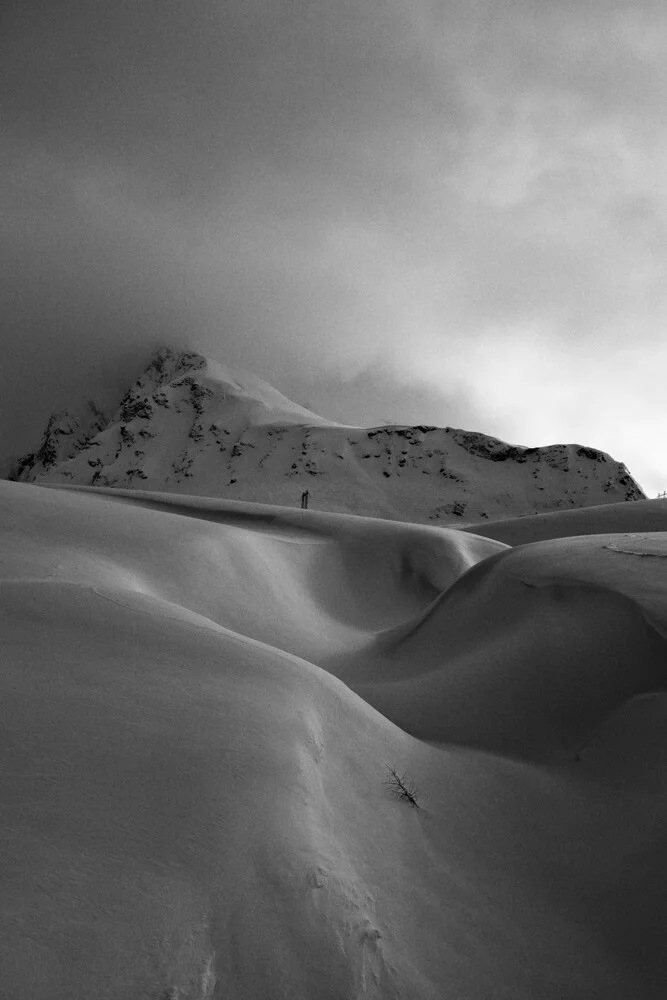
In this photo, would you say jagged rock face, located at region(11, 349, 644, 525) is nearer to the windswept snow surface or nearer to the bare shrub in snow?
the windswept snow surface

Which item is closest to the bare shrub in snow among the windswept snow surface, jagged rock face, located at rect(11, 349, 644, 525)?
the windswept snow surface

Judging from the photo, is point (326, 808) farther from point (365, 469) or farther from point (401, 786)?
point (365, 469)

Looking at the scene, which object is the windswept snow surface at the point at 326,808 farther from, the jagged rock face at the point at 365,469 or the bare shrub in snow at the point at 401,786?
the jagged rock face at the point at 365,469

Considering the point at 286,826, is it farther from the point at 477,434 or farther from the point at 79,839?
the point at 477,434

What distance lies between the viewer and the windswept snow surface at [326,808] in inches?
53.2

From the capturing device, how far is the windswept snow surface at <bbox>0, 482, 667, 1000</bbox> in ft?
4.43

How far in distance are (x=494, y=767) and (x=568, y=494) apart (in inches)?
2174

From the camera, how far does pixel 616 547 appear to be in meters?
4.48

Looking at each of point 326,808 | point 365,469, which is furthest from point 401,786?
point 365,469

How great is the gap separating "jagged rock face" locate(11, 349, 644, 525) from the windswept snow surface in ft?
158

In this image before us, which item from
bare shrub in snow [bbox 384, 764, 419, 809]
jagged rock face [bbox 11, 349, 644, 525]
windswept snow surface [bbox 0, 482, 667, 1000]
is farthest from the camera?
jagged rock face [bbox 11, 349, 644, 525]

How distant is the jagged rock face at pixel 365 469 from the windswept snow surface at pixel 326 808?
158 ft

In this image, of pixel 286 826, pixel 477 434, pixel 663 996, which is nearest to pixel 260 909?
pixel 286 826

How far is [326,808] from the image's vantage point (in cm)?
191
